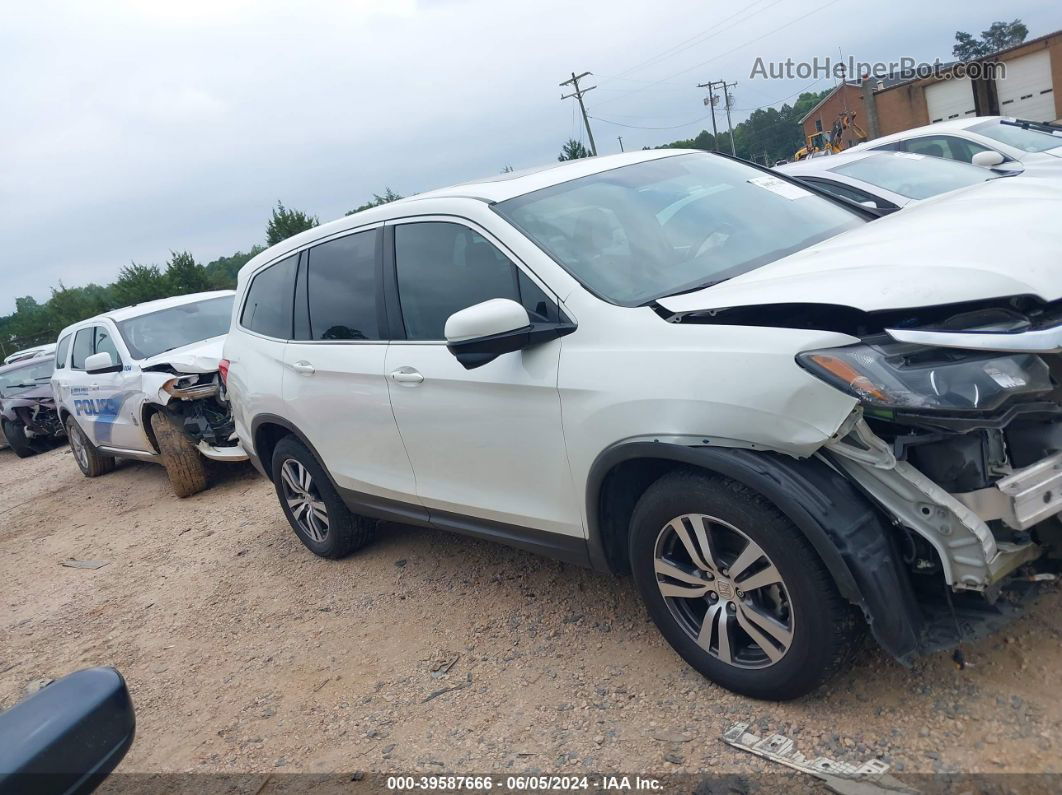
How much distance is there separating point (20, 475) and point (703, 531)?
12646 mm

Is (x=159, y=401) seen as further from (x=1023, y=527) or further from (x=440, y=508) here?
(x=1023, y=527)

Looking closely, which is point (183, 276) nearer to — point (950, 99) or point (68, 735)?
point (950, 99)

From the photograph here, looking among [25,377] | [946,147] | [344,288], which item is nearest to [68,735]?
[344,288]

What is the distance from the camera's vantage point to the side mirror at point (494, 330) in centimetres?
300

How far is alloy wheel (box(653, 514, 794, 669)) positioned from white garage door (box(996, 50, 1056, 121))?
35.6 m

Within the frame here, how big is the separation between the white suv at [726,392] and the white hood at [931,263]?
1 cm

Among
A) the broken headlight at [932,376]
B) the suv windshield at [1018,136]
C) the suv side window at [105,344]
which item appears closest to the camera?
the broken headlight at [932,376]

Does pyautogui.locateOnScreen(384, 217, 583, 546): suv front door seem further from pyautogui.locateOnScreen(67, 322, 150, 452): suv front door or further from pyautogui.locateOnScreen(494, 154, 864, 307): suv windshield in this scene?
pyautogui.locateOnScreen(67, 322, 150, 452): suv front door

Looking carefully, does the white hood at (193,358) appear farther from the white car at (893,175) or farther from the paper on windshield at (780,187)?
the paper on windshield at (780,187)

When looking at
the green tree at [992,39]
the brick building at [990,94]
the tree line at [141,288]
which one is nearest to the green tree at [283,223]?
the tree line at [141,288]

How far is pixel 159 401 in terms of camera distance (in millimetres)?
7859

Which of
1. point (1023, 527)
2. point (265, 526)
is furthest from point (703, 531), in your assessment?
point (265, 526)

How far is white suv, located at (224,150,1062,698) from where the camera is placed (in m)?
2.35

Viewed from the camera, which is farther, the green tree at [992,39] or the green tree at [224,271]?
the green tree at [992,39]
